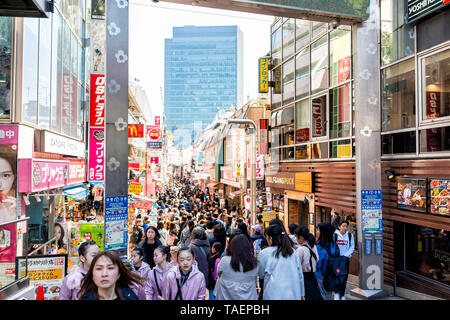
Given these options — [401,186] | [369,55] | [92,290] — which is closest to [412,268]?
[401,186]

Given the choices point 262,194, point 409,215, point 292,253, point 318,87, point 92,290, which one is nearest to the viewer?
point 92,290

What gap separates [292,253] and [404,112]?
7.18 meters

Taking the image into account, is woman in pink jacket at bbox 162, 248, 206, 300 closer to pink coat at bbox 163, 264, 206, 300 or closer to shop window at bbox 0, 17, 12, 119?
pink coat at bbox 163, 264, 206, 300

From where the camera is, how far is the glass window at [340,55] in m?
12.6

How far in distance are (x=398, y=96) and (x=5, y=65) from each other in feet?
36.6

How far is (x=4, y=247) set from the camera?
22.4 ft

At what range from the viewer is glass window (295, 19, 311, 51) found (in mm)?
16141

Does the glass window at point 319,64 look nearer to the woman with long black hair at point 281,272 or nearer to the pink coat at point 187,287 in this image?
the woman with long black hair at point 281,272

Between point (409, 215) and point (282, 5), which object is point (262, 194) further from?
point (282, 5)

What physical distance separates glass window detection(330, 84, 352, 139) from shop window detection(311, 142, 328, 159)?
0.59 metres

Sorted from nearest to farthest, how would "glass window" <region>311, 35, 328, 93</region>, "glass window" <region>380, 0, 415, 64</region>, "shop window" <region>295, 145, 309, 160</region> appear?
1. "glass window" <region>380, 0, 415, 64</region>
2. "glass window" <region>311, 35, 328, 93</region>
3. "shop window" <region>295, 145, 309, 160</region>

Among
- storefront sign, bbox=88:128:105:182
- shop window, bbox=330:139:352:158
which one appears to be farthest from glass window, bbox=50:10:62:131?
shop window, bbox=330:139:352:158

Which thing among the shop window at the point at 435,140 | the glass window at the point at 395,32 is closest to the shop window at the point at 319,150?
the glass window at the point at 395,32
